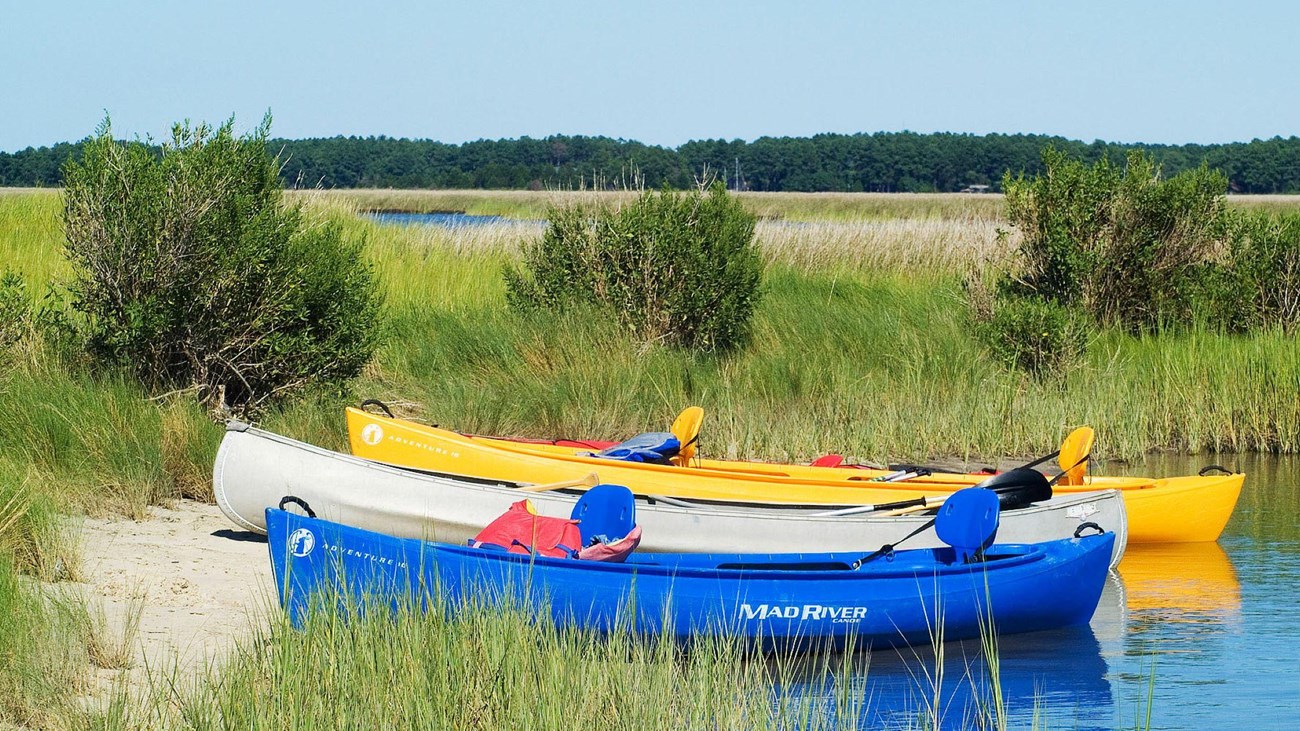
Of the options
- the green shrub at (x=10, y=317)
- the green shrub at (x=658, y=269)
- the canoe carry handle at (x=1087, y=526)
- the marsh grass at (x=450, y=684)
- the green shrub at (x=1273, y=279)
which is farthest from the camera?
the green shrub at (x=1273, y=279)

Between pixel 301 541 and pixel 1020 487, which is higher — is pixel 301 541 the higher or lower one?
the higher one

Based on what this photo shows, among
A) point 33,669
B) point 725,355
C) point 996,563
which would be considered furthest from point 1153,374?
point 33,669

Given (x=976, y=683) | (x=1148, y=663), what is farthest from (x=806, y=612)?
(x=1148, y=663)

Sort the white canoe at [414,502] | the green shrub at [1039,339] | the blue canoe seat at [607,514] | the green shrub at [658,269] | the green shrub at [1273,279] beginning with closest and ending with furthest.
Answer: the blue canoe seat at [607,514]
the white canoe at [414,502]
the green shrub at [1039,339]
the green shrub at [658,269]
the green shrub at [1273,279]

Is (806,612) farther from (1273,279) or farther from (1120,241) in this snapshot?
(1273,279)

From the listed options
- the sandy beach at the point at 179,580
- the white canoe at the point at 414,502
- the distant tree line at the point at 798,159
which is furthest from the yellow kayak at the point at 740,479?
the distant tree line at the point at 798,159

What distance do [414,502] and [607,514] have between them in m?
1.81

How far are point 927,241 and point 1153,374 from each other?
8.88 m

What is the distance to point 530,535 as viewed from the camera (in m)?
7.94

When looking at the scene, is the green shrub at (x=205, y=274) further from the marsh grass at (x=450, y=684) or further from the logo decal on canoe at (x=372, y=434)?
the marsh grass at (x=450, y=684)

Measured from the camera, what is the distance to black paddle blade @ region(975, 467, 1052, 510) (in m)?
9.20

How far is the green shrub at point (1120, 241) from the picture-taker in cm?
1716

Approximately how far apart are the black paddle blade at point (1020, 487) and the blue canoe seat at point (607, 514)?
257 centimetres

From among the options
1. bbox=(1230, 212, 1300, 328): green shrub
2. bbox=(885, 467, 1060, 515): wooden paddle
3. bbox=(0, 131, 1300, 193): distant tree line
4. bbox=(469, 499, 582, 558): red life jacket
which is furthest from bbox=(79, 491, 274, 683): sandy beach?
bbox=(0, 131, 1300, 193): distant tree line
